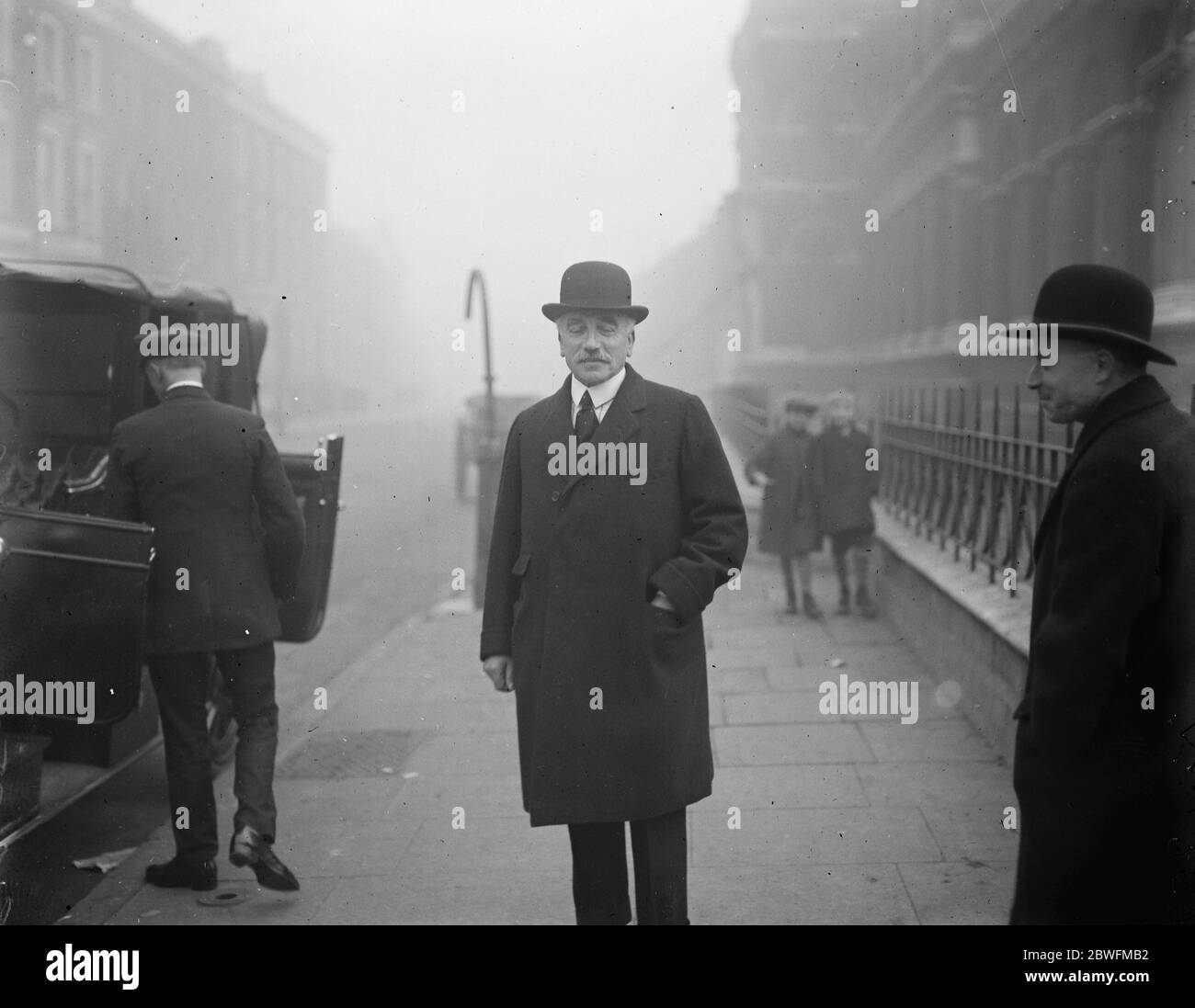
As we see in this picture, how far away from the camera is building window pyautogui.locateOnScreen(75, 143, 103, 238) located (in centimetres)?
3031

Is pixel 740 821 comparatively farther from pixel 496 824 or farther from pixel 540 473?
pixel 540 473

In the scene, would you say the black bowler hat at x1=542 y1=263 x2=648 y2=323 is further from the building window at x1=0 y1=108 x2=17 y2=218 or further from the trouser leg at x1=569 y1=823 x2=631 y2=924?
the building window at x1=0 y1=108 x2=17 y2=218

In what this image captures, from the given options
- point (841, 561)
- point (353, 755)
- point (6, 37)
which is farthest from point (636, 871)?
point (6, 37)

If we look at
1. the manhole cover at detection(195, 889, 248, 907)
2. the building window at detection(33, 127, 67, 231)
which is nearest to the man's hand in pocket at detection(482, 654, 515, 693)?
the manhole cover at detection(195, 889, 248, 907)

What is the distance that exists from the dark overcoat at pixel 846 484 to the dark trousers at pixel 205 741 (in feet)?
18.4

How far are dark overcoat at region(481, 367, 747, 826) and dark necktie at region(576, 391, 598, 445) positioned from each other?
0.17 feet

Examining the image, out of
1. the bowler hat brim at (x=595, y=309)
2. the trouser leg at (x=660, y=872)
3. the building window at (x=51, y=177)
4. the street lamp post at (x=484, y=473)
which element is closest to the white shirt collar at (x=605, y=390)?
the bowler hat brim at (x=595, y=309)

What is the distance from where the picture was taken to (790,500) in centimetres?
1017

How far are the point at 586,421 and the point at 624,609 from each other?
0.53 m

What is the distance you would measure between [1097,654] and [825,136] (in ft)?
103

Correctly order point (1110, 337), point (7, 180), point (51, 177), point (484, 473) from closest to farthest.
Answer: point (1110, 337) < point (484, 473) < point (7, 180) < point (51, 177)

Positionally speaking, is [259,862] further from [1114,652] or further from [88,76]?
[88,76]

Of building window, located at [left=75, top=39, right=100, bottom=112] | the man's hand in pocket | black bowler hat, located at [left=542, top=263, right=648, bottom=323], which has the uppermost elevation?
building window, located at [left=75, top=39, right=100, bottom=112]

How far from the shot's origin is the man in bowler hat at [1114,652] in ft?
8.92
